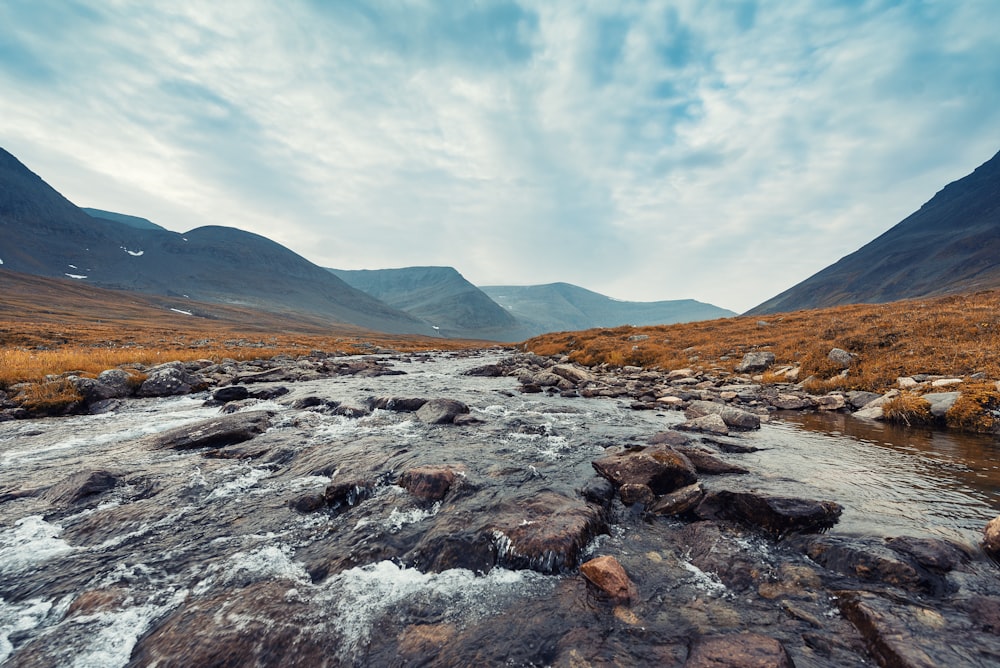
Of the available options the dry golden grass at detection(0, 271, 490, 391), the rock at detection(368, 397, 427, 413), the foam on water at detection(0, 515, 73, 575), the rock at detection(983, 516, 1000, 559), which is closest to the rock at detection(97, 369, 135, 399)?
the dry golden grass at detection(0, 271, 490, 391)

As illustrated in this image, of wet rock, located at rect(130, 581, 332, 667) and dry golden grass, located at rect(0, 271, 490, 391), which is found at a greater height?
wet rock, located at rect(130, 581, 332, 667)

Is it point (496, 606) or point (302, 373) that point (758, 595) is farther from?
point (302, 373)

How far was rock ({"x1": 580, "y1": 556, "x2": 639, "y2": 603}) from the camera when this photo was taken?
5509mm

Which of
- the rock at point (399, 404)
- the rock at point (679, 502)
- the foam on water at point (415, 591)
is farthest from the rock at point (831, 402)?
the rock at point (399, 404)

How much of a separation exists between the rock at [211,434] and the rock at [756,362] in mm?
24671

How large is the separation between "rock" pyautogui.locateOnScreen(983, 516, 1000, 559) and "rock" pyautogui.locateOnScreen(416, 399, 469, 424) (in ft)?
43.2

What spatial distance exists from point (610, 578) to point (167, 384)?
24.6 metres

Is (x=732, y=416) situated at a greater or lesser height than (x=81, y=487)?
greater

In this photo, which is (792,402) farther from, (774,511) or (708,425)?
(774,511)

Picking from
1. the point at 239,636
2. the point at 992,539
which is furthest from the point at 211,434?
the point at 992,539

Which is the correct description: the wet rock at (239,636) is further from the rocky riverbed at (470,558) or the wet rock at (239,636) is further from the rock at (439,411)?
the rock at (439,411)

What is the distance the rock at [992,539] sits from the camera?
5.70 m

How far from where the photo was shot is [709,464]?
31.1ft

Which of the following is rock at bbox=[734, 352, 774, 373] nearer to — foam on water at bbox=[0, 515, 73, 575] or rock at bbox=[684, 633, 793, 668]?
rock at bbox=[684, 633, 793, 668]
